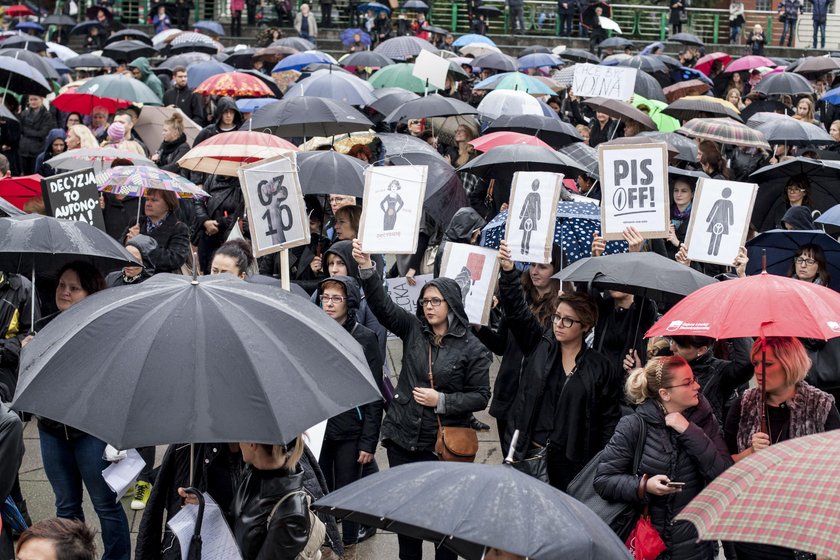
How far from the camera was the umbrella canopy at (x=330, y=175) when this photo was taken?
859 cm

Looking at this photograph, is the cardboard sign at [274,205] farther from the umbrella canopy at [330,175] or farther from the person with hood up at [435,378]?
the umbrella canopy at [330,175]

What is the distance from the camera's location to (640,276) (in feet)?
20.1

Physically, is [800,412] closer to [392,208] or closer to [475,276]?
[475,276]

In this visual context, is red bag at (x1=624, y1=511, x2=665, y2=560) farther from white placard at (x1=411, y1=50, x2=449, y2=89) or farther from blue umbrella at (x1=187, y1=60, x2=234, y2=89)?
blue umbrella at (x1=187, y1=60, x2=234, y2=89)

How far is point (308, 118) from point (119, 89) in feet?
14.1

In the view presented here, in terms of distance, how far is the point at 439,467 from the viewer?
390 centimetres

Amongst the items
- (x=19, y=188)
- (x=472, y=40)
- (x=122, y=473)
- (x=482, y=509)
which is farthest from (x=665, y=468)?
(x=472, y=40)

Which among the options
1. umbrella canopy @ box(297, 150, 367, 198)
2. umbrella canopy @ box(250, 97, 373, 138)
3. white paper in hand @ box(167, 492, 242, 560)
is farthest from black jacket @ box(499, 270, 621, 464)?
umbrella canopy @ box(250, 97, 373, 138)

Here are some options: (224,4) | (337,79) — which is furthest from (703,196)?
(224,4)

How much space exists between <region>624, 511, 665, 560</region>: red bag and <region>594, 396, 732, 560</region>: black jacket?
4cm

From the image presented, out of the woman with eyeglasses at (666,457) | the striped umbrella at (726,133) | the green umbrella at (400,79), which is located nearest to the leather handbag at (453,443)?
the woman with eyeglasses at (666,457)

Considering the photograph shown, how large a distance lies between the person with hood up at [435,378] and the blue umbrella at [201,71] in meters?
11.1

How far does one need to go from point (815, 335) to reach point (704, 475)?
72 cm

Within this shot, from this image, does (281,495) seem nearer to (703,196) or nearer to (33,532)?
A: (33,532)
